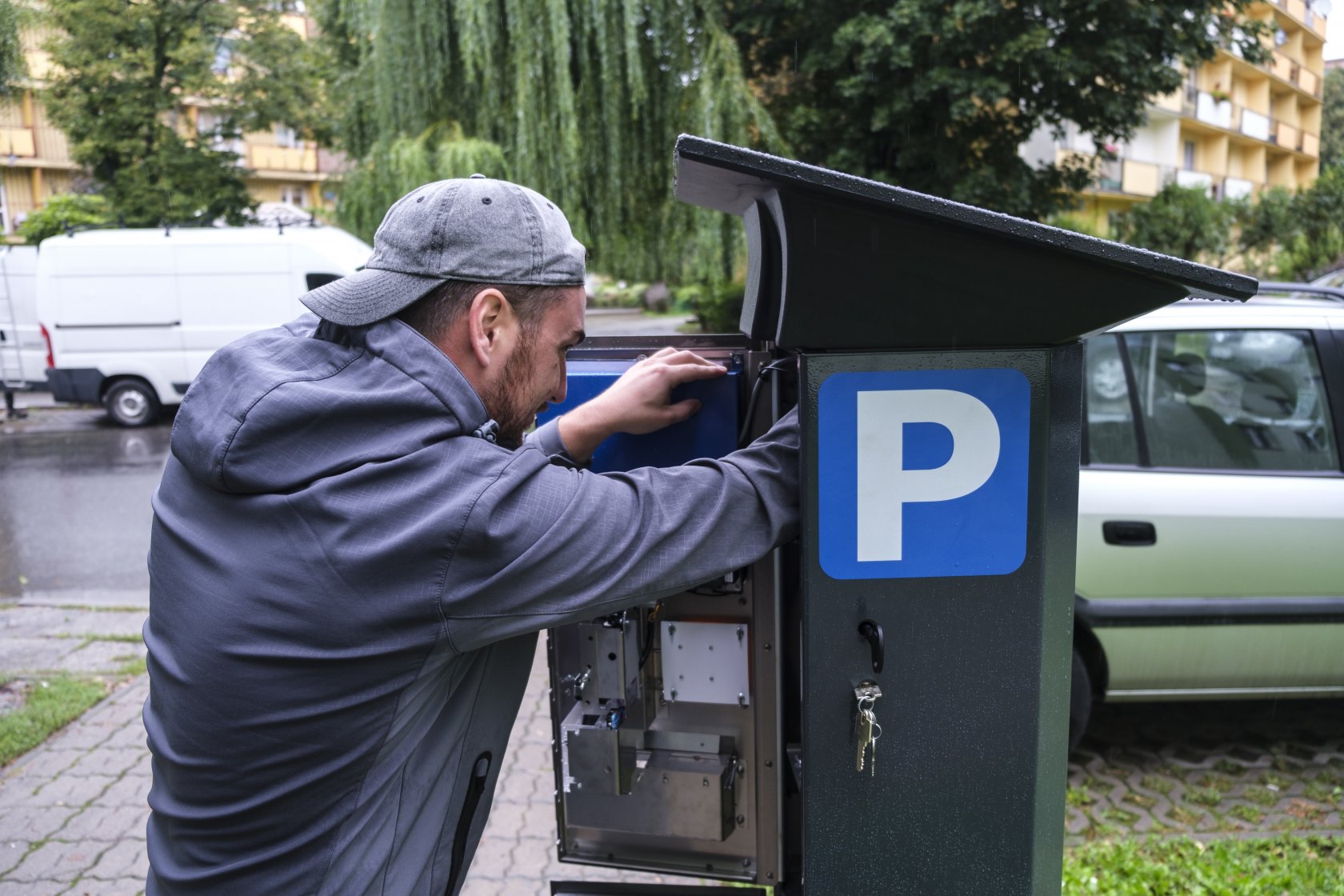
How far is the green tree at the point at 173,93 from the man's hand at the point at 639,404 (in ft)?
56.4

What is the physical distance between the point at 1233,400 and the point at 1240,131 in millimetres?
40109

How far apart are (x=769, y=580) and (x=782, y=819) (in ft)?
1.54

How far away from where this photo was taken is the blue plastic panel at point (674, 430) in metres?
1.82

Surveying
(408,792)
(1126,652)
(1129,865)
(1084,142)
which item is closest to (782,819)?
A: (408,792)

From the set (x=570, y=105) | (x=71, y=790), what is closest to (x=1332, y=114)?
(x=570, y=105)

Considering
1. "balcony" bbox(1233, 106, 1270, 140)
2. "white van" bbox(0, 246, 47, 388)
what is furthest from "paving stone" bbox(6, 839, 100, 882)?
"balcony" bbox(1233, 106, 1270, 140)

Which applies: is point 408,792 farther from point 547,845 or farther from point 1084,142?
point 1084,142

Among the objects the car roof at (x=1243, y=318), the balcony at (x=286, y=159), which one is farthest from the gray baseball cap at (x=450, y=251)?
the balcony at (x=286, y=159)

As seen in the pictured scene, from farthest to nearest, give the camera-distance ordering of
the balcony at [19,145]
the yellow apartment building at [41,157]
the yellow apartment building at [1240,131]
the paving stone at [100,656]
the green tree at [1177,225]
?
the yellow apartment building at [1240,131] < the green tree at [1177,225] < the balcony at [19,145] < the yellow apartment building at [41,157] < the paving stone at [100,656]

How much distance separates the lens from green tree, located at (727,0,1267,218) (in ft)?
34.8

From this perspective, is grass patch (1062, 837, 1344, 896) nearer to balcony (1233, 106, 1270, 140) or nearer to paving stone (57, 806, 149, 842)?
paving stone (57, 806, 149, 842)

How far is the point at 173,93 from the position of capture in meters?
17.7

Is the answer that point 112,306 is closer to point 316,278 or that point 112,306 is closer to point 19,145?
point 316,278

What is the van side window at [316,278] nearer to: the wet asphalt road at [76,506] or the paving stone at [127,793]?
the wet asphalt road at [76,506]
